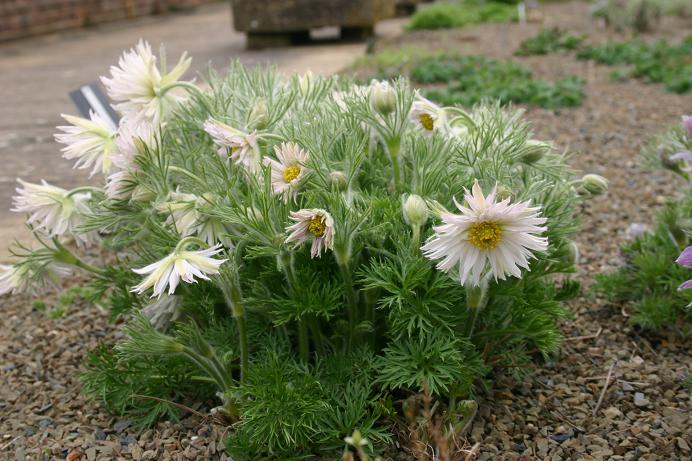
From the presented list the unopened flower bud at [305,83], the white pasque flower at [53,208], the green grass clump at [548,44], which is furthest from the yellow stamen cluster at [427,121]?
the green grass clump at [548,44]

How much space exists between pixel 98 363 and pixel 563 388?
4.31 ft

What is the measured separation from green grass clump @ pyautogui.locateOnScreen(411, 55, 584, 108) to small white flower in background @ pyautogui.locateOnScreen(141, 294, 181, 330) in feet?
10.9

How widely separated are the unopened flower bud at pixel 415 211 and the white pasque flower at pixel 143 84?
2.53 feet

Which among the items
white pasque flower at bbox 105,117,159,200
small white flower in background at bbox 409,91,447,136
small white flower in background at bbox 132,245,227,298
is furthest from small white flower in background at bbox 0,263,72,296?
small white flower in background at bbox 409,91,447,136

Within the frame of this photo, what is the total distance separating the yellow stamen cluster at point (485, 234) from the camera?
1575 mm

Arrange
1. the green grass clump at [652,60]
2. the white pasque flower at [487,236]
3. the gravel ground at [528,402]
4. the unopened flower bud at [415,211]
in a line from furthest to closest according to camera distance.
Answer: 1. the green grass clump at [652,60]
2. the gravel ground at [528,402]
3. the unopened flower bud at [415,211]
4. the white pasque flower at [487,236]

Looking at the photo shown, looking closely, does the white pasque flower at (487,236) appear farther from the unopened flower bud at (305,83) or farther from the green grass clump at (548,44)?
the green grass clump at (548,44)

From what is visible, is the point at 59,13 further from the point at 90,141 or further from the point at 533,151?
the point at 533,151

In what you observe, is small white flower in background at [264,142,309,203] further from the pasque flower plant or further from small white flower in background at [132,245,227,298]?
small white flower in background at [132,245,227,298]

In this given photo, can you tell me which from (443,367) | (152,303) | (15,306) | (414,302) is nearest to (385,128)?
(414,302)

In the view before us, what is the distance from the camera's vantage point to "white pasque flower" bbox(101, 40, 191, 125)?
83.7 inches

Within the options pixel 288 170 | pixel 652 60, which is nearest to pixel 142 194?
pixel 288 170

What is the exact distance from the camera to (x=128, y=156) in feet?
6.38

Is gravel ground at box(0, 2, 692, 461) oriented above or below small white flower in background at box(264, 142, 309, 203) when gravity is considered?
below
